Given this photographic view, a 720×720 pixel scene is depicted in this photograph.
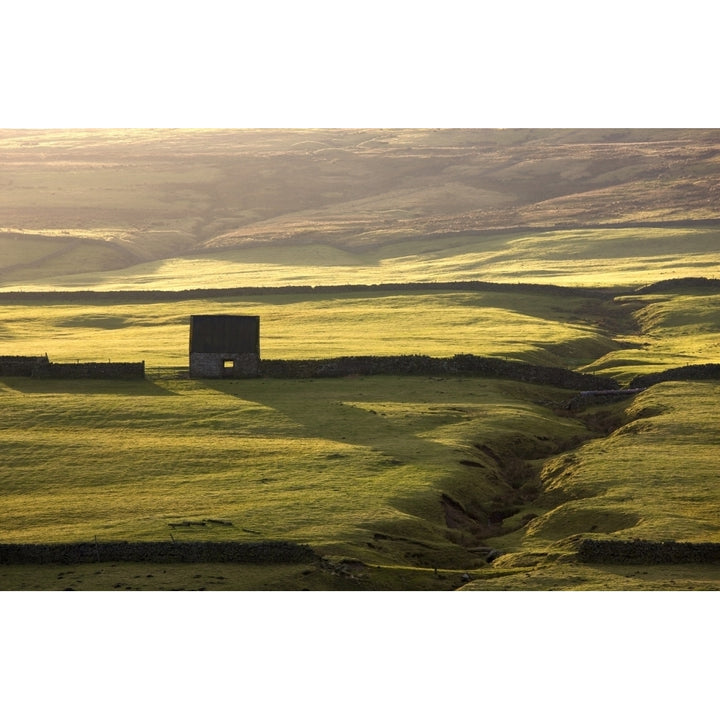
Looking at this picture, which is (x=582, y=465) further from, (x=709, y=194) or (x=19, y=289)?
(x=709, y=194)

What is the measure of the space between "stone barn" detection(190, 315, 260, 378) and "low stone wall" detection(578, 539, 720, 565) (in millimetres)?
28995

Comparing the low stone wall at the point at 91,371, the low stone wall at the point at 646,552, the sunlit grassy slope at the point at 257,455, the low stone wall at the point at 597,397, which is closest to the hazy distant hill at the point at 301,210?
the low stone wall at the point at 91,371

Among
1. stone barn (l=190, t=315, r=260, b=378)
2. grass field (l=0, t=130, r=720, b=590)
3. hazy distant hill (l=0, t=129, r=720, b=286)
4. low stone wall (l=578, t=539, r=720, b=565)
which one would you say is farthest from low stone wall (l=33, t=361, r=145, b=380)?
hazy distant hill (l=0, t=129, r=720, b=286)

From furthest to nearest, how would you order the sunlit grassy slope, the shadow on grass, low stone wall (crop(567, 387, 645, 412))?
low stone wall (crop(567, 387, 645, 412)) → the shadow on grass → the sunlit grassy slope

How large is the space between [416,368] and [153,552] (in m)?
28.5

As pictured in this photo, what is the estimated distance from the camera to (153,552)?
3195 cm

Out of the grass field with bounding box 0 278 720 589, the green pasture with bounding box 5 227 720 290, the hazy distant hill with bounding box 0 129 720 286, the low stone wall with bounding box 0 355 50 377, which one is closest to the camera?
the grass field with bounding box 0 278 720 589

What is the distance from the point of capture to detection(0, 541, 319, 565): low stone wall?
3181 cm

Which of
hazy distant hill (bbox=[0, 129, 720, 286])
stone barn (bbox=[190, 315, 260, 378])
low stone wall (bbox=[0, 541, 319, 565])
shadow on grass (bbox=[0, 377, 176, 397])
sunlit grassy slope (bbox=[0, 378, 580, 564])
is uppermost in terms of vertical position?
hazy distant hill (bbox=[0, 129, 720, 286])

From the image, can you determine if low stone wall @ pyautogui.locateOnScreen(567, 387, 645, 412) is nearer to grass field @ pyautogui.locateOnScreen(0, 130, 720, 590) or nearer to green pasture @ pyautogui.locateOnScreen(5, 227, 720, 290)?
grass field @ pyautogui.locateOnScreen(0, 130, 720, 590)

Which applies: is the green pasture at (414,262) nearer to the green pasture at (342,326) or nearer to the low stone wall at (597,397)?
the green pasture at (342,326)

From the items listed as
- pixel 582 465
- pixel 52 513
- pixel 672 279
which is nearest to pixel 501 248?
pixel 672 279

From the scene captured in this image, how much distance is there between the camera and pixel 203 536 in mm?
33812

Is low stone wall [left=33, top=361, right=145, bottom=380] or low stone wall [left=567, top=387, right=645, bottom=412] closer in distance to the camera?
low stone wall [left=567, top=387, right=645, bottom=412]
